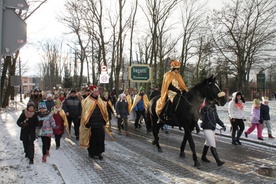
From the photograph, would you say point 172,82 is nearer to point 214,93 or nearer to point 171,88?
point 171,88

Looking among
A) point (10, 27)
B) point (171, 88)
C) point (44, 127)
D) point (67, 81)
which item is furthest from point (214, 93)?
point (67, 81)

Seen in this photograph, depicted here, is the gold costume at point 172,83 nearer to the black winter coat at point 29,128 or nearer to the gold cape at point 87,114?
the gold cape at point 87,114

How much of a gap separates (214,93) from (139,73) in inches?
279

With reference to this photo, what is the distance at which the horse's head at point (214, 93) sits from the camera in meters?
6.76

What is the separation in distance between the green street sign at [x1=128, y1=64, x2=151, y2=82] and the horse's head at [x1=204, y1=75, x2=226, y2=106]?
6.65 meters

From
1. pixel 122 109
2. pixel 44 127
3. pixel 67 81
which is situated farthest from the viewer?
pixel 67 81

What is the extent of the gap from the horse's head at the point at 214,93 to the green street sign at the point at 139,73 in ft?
21.8

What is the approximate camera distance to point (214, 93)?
688cm

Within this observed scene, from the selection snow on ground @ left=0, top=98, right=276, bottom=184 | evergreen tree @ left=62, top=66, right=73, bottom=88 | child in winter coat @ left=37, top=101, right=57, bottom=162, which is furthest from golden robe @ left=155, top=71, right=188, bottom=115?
evergreen tree @ left=62, top=66, right=73, bottom=88

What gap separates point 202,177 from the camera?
5832 millimetres

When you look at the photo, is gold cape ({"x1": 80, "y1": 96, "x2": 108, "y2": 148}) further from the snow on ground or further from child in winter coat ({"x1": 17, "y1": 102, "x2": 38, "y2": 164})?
child in winter coat ({"x1": 17, "y1": 102, "x2": 38, "y2": 164})

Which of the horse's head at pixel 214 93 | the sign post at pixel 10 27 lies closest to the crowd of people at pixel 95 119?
the horse's head at pixel 214 93

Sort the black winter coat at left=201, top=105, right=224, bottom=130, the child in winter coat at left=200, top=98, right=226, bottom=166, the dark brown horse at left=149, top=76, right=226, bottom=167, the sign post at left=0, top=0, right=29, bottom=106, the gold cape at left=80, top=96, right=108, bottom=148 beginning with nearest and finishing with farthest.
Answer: the sign post at left=0, top=0, right=29, bottom=106
the child in winter coat at left=200, top=98, right=226, bottom=166
the black winter coat at left=201, top=105, right=224, bottom=130
the dark brown horse at left=149, top=76, right=226, bottom=167
the gold cape at left=80, top=96, right=108, bottom=148

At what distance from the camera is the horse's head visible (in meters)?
6.76
